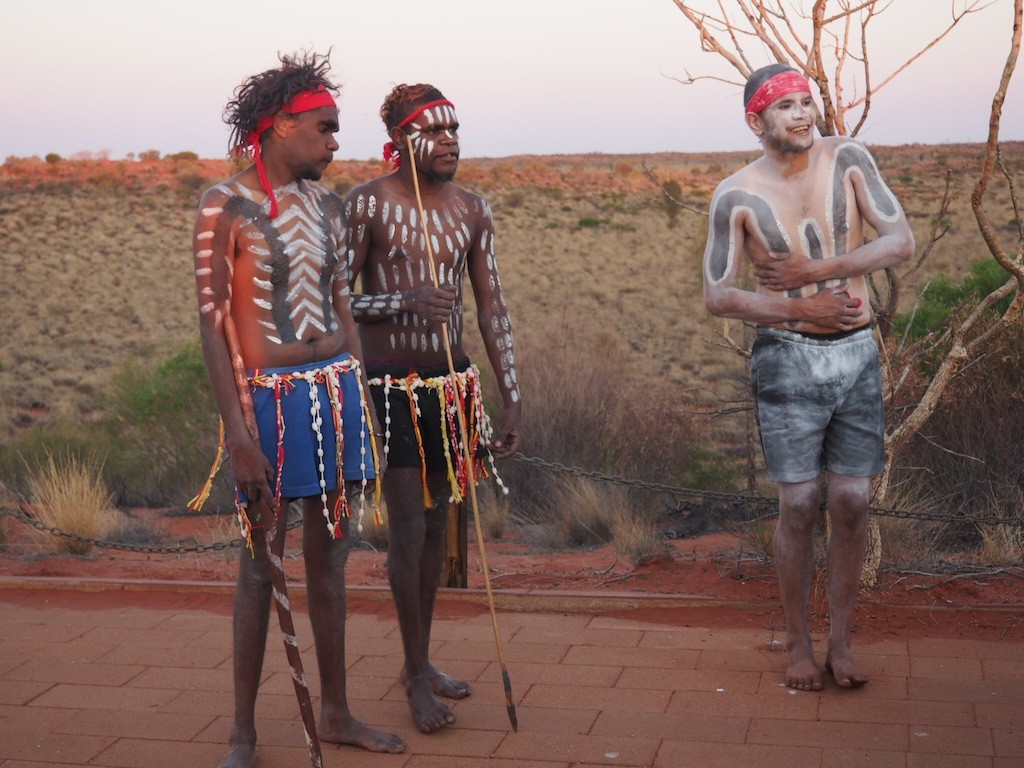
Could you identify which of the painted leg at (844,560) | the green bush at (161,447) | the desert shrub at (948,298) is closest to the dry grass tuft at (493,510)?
the green bush at (161,447)

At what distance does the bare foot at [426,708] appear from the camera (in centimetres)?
414

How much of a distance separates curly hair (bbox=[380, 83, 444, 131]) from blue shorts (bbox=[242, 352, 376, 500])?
40.0 inches

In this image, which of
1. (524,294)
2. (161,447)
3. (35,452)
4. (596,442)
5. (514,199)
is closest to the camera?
(596,442)

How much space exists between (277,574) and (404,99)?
176 cm

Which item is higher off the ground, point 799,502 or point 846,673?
point 799,502

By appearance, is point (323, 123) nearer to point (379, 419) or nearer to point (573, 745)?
point (379, 419)

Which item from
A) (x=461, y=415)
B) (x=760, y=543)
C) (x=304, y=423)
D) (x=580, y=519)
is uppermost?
(x=304, y=423)

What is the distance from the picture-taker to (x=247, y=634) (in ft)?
12.5

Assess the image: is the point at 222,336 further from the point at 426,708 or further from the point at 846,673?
the point at 846,673

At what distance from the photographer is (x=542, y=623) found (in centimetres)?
541

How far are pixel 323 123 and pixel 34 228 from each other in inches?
1488

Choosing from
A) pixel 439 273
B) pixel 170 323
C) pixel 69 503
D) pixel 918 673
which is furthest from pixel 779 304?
pixel 170 323

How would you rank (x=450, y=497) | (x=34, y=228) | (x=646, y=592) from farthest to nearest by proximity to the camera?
1. (x=34, y=228)
2. (x=646, y=592)
3. (x=450, y=497)

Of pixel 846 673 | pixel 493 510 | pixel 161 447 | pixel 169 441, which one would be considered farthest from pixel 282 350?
pixel 169 441
